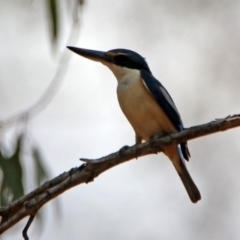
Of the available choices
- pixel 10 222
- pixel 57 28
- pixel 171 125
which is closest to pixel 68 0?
pixel 57 28

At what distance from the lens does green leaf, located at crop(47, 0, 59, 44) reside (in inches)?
80.2

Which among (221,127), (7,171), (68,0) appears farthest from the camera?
(68,0)

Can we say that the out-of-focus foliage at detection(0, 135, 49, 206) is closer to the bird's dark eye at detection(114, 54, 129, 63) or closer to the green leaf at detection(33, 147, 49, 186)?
the green leaf at detection(33, 147, 49, 186)

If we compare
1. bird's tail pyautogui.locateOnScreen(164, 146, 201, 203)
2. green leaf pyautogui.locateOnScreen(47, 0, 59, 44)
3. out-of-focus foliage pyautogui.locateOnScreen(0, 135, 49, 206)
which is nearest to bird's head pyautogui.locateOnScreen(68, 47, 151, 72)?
bird's tail pyautogui.locateOnScreen(164, 146, 201, 203)

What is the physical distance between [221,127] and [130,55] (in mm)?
1236

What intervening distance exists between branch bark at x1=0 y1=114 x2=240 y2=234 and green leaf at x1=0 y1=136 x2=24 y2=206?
1.05ft

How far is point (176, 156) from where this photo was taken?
8.45 feet

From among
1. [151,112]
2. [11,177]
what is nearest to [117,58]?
[151,112]

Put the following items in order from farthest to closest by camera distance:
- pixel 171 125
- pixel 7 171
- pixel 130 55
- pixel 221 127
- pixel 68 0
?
1. pixel 130 55
2. pixel 171 125
3. pixel 68 0
4. pixel 7 171
5. pixel 221 127

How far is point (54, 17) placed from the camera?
6.84 feet

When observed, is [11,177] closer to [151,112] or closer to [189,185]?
[151,112]

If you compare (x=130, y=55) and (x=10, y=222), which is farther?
(x=130, y=55)

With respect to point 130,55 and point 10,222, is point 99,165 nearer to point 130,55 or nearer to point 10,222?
point 10,222

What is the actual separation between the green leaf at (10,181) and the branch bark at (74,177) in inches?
12.6
